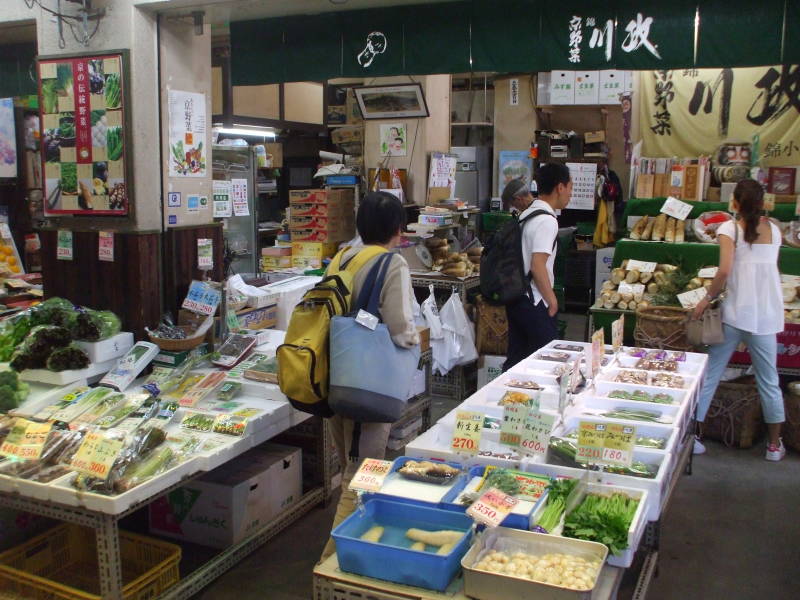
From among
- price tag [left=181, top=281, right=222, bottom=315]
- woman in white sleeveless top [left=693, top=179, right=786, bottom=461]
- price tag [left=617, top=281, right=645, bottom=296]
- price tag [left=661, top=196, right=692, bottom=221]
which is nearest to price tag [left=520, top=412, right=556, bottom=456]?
price tag [left=181, top=281, right=222, bottom=315]

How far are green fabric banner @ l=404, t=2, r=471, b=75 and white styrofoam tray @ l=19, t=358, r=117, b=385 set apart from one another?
3265 mm

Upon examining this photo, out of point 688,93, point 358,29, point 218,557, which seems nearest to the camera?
point 218,557

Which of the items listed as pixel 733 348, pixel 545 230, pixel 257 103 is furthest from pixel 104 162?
pixel 257 103

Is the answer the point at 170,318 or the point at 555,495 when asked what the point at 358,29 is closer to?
the point at 170,318

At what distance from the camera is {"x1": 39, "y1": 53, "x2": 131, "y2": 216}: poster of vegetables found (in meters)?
4.22

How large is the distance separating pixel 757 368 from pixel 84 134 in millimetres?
4559

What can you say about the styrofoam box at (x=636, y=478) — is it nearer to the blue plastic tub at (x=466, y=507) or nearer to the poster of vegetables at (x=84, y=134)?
the blue plastic tub at (x=466, y=507)

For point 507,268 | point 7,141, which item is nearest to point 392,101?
point 507,268

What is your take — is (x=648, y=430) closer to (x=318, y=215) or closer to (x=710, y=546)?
(x=710, y=546)

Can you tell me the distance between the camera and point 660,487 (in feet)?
8.70

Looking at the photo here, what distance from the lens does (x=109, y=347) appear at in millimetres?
4117

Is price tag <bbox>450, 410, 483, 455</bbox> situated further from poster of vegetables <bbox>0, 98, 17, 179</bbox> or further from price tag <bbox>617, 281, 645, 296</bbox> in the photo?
poster of vegetables <bbox>0, 98, 17, 179</bbox>

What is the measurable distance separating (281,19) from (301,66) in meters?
0.46

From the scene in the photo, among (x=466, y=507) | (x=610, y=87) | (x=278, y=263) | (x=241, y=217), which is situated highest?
(x=610, y=87)
